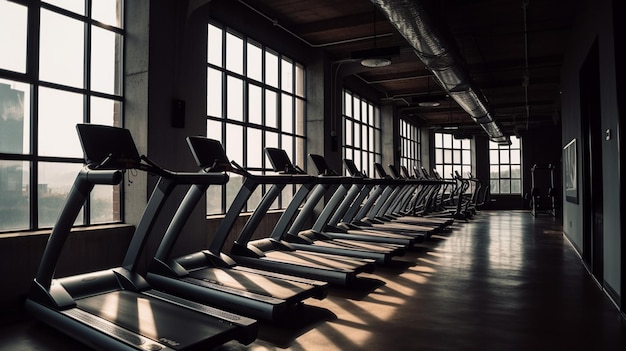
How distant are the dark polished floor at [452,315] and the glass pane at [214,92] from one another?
10.7 feet

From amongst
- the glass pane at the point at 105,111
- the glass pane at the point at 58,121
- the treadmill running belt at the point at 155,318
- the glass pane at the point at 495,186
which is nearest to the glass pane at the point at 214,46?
the glass pane at the point at 105,111

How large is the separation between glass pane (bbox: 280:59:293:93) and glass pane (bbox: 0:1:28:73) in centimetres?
461

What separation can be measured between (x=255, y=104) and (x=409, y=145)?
1034cm

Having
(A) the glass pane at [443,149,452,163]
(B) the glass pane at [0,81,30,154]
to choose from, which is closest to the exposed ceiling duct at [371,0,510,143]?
(B) the glass pane at [0,81,30,154]

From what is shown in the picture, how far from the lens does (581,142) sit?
5.85m

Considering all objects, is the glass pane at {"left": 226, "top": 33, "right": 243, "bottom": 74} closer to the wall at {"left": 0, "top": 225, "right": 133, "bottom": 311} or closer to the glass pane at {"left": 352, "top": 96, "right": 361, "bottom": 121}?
the wall at {"left": 0, "top": 225, "right": 133, "bottom": 311}

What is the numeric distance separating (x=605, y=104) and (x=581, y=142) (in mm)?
2014

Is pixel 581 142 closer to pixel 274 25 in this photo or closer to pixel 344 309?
pixel 344 309

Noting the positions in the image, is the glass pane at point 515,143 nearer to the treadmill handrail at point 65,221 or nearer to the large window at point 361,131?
the large window at point 361,131

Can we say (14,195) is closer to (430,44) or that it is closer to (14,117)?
(14,117)

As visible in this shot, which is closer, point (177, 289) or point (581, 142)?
point (177, 289)

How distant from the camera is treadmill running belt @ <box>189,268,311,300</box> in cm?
353

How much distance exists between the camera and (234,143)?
268 inches

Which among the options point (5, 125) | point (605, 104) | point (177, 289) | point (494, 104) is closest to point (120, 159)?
point (177, 289)
